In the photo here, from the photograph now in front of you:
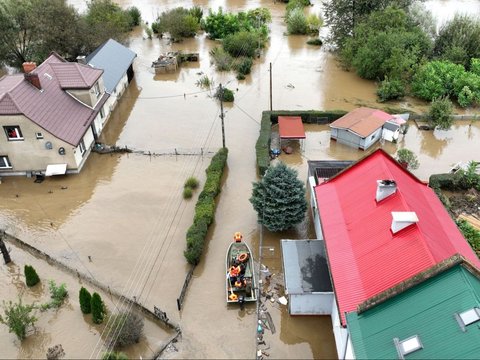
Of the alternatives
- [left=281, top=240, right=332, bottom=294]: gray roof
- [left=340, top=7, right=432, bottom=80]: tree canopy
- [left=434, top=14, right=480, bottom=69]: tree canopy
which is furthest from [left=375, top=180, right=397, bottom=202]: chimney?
[left=434, top=14, right=480, bottom=69]: tree canopy

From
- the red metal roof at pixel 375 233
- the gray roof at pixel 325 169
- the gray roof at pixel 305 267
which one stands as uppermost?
the red metal roof at pixel 375 233

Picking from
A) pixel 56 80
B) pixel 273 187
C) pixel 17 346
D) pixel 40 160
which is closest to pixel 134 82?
pixel 56 80

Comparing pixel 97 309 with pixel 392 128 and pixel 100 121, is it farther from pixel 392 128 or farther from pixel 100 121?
pixel 392 128

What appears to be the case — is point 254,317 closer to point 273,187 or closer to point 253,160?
point 273,187

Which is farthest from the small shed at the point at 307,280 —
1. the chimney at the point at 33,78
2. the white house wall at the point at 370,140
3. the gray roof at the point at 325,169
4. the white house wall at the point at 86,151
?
the chimney at the point at 33,78

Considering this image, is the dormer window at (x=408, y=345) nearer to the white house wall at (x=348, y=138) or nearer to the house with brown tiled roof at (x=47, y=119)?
the white house wall at (x=348, y=138)

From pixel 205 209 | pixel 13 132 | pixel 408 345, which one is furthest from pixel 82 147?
pixel 408 345
